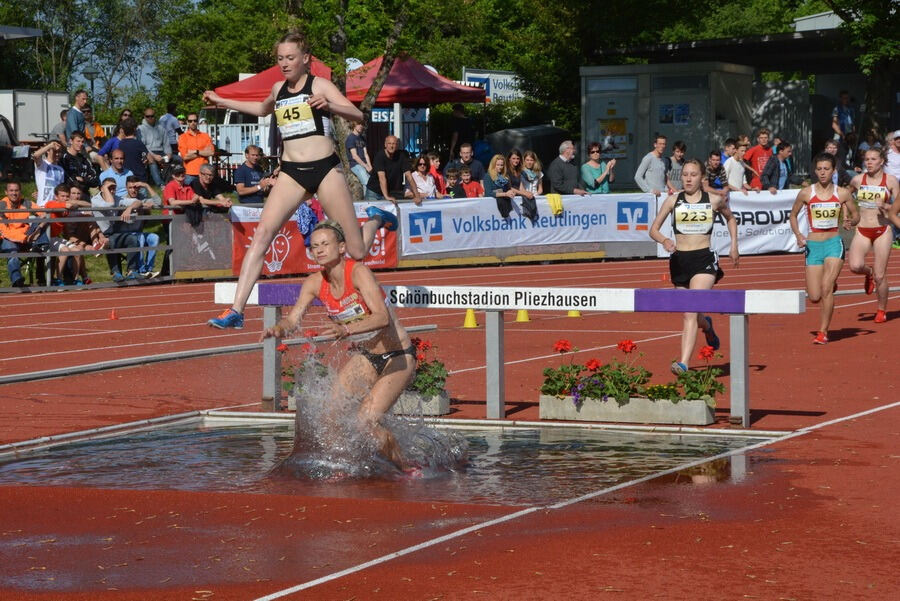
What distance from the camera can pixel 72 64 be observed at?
213 ft

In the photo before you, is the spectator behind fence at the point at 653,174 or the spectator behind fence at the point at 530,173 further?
the spectator behind fence at the point at 653,174

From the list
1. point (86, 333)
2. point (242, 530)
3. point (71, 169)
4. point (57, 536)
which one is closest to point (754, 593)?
point (242, 530)

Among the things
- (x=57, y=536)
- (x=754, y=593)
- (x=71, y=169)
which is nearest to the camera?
(x=754, y=593)

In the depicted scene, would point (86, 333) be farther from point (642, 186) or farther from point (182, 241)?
point (642, 186)

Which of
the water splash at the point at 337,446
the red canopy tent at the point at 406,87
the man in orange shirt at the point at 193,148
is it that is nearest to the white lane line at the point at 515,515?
the water splash at the point at 337,446

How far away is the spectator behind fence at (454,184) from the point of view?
27828 millimetres

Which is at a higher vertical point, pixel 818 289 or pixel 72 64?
pixel 72 64

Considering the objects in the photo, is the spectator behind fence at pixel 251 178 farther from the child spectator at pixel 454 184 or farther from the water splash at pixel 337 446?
Answer: the water splash at pixel 337 446

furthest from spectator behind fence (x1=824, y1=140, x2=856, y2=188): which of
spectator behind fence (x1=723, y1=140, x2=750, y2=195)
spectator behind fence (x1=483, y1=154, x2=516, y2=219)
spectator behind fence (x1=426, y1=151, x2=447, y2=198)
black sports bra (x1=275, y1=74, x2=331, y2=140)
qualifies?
black sports bra (x1=275, y1=74, x2=331, y2=140)

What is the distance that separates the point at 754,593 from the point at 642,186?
73.9ft

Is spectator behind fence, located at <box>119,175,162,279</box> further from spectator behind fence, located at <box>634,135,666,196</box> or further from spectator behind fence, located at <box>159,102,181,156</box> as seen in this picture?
spectator behind fence, located at <box>634,135,666,196</box>

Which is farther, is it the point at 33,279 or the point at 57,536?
the point at 33,279

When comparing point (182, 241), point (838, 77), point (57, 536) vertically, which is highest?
point (838, 77)

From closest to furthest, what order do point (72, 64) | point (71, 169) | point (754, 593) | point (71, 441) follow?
point (754, 593) → point (71, 441) → point (71, 169) → point (72, 64)
